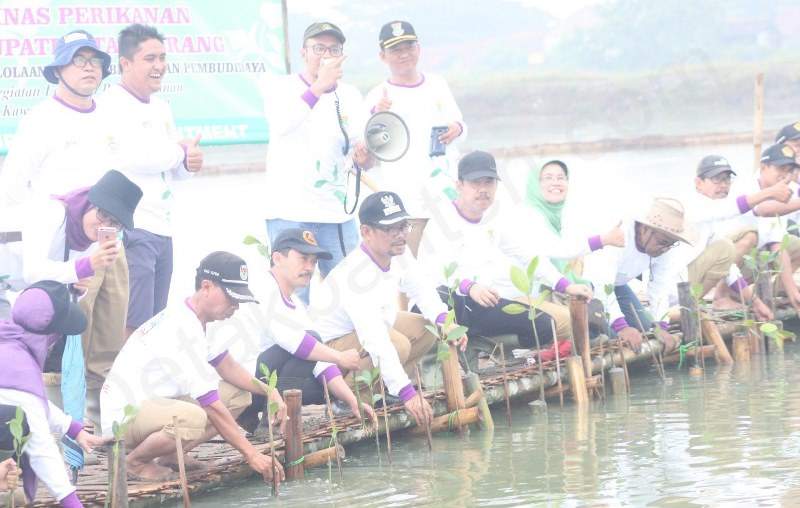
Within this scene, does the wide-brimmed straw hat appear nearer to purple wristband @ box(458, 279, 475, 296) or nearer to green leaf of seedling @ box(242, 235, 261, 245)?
purple wristband @ box(458, 279, 475, 296)

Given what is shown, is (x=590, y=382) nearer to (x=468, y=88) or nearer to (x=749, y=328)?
(x=749, y=328)

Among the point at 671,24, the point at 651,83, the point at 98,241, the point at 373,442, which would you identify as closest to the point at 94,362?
the point at 98,241

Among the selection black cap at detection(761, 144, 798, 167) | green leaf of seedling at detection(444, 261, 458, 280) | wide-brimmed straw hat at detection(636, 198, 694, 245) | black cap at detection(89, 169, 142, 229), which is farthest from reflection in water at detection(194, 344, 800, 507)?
black cap at detection(761, 144, 798, 167)

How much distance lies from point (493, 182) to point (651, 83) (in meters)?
35.0

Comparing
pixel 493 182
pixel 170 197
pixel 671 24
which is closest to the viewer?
pixel 170 197

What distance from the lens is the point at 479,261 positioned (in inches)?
345

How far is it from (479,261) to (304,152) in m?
1.24

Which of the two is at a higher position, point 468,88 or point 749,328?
point 468,88

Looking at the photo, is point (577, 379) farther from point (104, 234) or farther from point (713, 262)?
point (104, 234)

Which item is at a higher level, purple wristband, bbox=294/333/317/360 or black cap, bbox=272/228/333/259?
black cap, bbox=272/228/333/259

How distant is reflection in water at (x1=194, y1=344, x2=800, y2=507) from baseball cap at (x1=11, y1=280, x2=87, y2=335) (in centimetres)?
112

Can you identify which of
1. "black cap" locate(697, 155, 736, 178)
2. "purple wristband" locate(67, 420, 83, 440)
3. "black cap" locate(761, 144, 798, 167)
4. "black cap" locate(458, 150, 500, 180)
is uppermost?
"black cap" locate(761, 144, 798, 167)

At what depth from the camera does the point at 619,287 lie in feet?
30.6

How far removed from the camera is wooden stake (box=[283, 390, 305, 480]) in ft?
22.6
